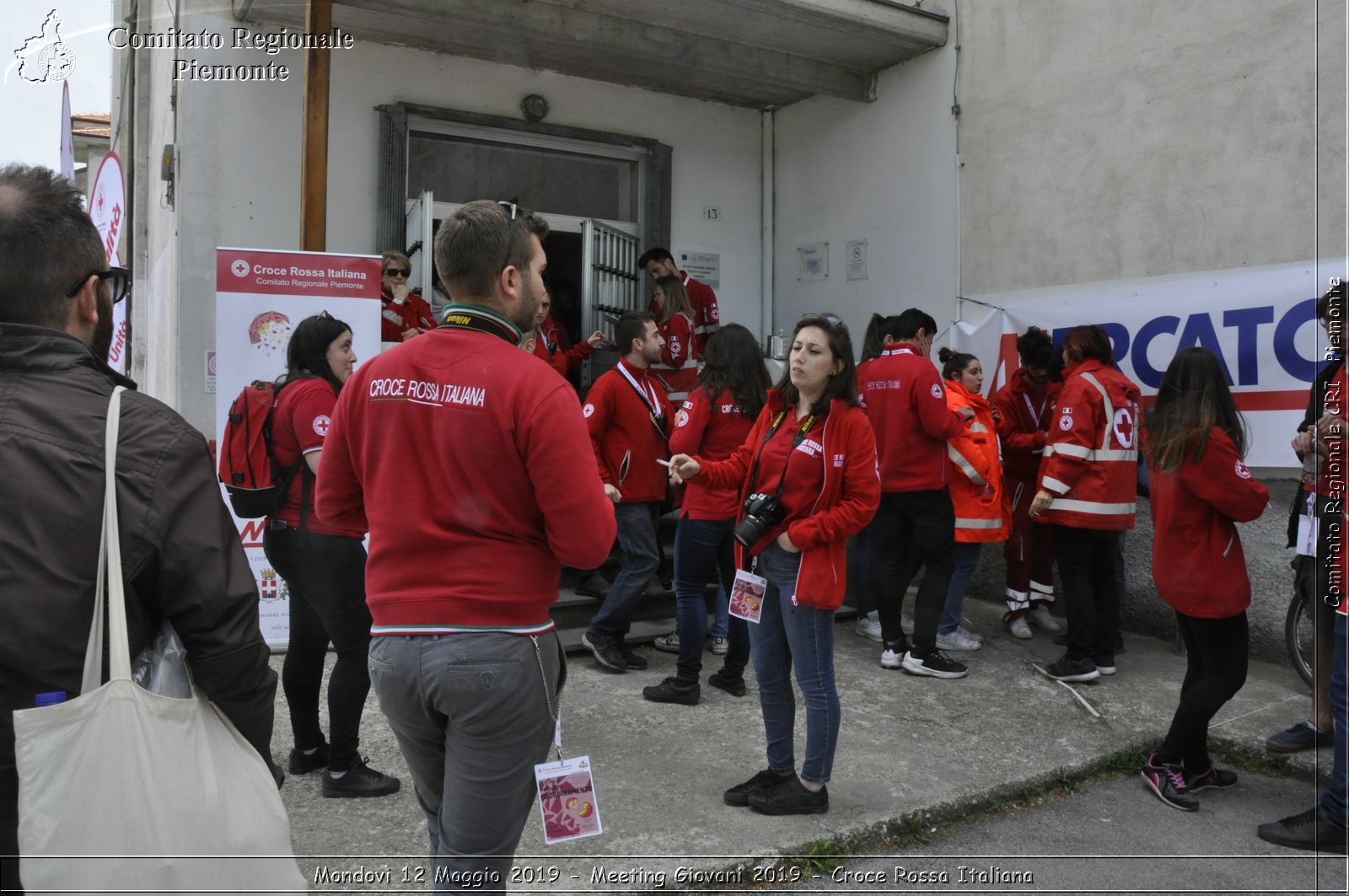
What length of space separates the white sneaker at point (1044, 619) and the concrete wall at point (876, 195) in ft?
7.95

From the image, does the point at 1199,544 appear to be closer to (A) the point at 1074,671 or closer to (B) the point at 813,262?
(A) the point at 1074,671

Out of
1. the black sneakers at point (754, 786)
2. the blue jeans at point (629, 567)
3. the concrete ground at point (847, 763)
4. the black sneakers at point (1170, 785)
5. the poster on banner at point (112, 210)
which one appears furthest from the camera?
the poster on banner at point (112, 210)

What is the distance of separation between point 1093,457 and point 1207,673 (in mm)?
1742

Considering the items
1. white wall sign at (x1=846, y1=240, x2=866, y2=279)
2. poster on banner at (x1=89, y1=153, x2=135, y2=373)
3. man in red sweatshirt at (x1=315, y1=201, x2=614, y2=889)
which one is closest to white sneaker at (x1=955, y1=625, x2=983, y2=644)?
white wall sign at (x1=846, y1=240, x2=866, y2=279)

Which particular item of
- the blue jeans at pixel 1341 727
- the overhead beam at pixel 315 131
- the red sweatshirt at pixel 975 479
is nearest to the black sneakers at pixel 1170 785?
the blue jeans at pixel 1341 727

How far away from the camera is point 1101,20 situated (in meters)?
6.96

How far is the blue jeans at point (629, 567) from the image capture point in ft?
18.0

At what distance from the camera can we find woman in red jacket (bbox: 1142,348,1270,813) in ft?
13.3

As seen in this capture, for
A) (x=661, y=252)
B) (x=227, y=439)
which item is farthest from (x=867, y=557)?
(x=227, y=439)

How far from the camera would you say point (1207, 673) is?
4098mm

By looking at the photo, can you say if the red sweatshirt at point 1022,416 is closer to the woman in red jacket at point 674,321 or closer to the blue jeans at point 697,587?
the woman in red jacket at point 674,321

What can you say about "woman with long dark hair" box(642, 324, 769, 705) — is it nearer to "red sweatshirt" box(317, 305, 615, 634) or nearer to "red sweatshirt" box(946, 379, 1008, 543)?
"red sweatshirt" box(946, 379, 1008, 543)

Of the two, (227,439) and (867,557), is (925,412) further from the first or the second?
(227,439)

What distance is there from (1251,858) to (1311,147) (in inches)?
167
